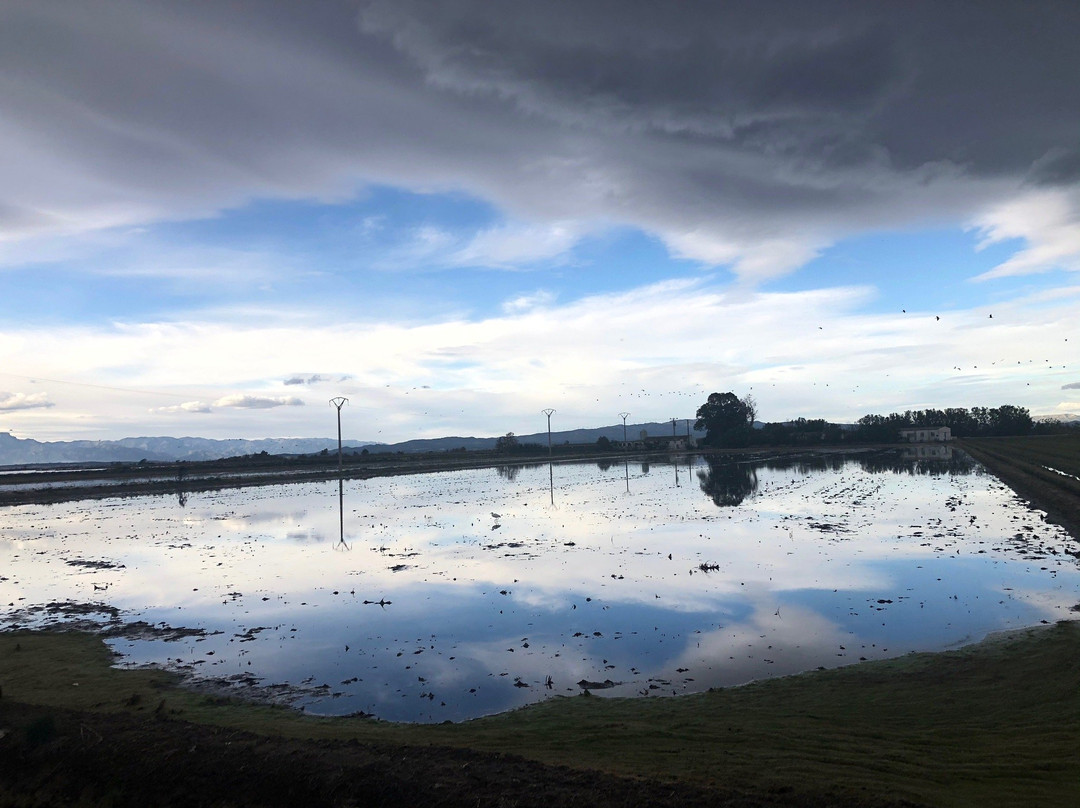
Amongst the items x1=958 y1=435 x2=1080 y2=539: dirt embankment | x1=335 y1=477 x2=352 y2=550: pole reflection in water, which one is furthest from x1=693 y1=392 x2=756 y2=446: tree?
x1=335 y1=477 x2=352 y2=550: pole reflection in water

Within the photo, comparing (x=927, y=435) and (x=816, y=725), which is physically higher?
(x=927, y=435)

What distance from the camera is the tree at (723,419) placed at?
17112 cm

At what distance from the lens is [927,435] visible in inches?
6949

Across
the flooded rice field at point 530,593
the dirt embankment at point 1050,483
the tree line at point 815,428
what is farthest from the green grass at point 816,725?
the tree line at point 815,428

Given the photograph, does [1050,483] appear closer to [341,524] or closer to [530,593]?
[530,593]

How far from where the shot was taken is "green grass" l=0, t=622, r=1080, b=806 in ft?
26.3

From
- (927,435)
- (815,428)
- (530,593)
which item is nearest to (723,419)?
(815,428)

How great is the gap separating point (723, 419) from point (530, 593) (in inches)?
6729

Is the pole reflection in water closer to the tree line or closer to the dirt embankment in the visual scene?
the dirt embankment

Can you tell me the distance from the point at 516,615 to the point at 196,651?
323 inches

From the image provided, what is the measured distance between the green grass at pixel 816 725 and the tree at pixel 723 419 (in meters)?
161

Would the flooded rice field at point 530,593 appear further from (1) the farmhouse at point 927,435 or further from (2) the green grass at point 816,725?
(1) the farmhouse at point 927,435

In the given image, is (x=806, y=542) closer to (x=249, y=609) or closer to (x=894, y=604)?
(x=894, y=604)

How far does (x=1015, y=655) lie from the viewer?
13211mm
